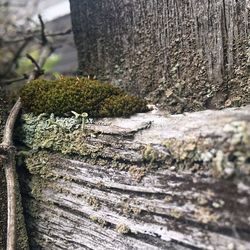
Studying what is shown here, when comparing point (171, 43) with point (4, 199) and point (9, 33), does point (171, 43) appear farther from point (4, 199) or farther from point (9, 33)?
point (9, 33)

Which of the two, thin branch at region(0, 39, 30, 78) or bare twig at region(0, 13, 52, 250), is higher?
thin branch at region(0, 39, 30, 78)

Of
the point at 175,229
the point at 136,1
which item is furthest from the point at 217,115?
the point at 136,1

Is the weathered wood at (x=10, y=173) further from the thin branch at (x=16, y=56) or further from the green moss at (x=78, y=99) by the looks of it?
the thin branch at (x=16, y=56)

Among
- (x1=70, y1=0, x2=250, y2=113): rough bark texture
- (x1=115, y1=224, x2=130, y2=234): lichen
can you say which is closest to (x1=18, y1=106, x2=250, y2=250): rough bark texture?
(x1=115, y1=224, x2=130, y2=234): lichen

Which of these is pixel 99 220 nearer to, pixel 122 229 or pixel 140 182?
pixel 122 229

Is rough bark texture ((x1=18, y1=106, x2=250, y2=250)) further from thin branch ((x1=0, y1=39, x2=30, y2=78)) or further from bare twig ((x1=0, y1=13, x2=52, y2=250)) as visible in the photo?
thin branch ((x1=0, y1=39, x2=30, y2=78))

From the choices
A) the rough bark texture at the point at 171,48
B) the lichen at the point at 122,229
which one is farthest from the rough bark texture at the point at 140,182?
the rough bark texture at the point at 171,48
